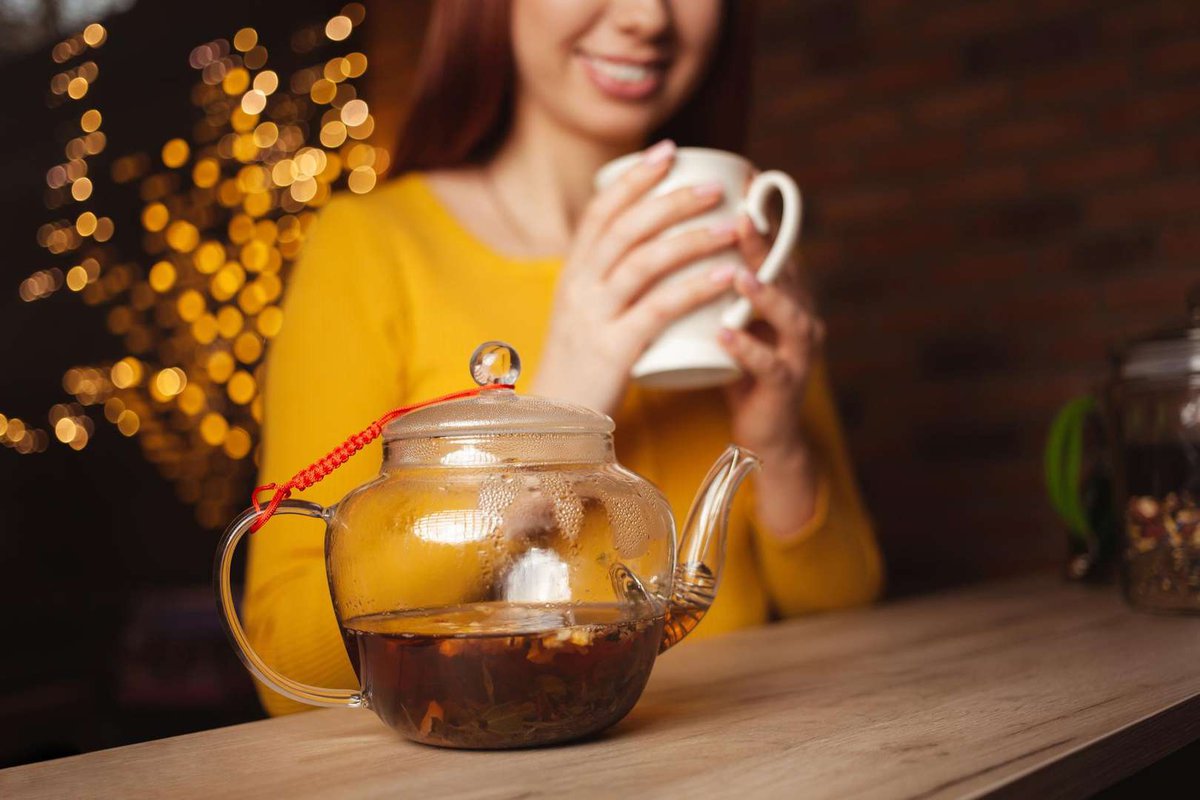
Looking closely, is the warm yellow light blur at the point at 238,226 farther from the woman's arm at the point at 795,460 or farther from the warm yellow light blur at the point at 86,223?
the woman's arm at the point at 795,460

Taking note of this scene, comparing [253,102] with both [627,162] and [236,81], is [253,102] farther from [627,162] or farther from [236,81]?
[627,162]

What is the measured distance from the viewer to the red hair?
1.11 meters

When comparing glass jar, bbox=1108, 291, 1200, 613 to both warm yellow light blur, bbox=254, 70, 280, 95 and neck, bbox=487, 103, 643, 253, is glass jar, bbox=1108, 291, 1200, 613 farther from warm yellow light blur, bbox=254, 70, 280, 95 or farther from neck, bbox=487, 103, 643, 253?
warm yellow light blur, bbox=254, 70, 280, 95

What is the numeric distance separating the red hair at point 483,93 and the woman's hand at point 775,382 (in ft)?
1.10

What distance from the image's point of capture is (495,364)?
0.60 m

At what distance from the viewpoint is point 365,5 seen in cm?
303

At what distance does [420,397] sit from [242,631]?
51cm

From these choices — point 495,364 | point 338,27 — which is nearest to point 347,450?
point 495,364

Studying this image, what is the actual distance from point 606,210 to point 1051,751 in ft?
1.63

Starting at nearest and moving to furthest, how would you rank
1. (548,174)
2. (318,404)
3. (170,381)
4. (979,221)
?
(318,404), (548,174), (979,221), (170,381)

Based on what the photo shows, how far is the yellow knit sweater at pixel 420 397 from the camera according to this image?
861mm

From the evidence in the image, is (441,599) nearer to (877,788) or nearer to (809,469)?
(877,788)

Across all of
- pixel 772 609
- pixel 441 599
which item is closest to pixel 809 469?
pixel 772 609

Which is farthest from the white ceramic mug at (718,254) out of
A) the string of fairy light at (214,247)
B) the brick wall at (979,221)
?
the string of fairy light at (214,247)
